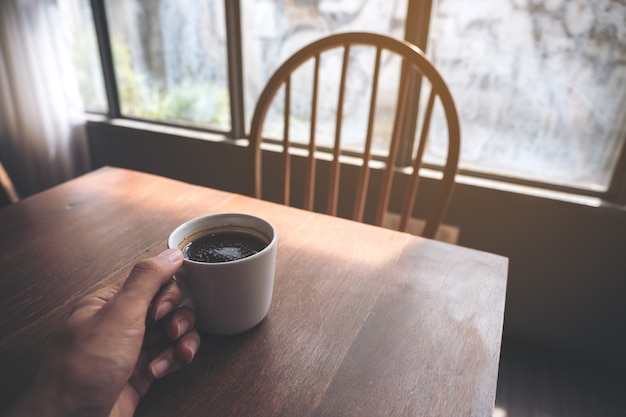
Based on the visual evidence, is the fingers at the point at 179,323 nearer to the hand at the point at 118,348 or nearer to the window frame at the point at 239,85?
the hand at the point at 118,348

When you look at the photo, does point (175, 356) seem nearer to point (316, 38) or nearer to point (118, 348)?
point (118, 348)

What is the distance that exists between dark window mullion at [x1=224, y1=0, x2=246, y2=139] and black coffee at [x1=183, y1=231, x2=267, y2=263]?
1.30 meters

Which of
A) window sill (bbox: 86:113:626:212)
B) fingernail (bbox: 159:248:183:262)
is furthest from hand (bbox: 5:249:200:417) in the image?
window sill (bbox: 86:113:626:212)

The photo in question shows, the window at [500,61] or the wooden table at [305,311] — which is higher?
the window at [500,61]

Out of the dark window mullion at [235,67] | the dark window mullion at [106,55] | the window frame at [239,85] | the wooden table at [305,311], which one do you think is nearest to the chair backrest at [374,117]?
the wooden table at [305,311]

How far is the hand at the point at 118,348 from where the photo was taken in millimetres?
356

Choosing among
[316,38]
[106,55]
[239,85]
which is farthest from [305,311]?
[106,55]

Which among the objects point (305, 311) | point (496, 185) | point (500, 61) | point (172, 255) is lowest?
point (496, 185)

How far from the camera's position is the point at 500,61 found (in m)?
1.25

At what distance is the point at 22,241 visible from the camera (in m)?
0.66

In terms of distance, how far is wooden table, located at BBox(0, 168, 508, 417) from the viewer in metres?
0.41

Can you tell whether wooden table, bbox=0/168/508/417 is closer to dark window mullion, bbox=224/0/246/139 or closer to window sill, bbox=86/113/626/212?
window sill, bbox=86/113/626/212

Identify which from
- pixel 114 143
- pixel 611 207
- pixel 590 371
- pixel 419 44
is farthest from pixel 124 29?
pixel 590 371

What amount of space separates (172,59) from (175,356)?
1685 mm
